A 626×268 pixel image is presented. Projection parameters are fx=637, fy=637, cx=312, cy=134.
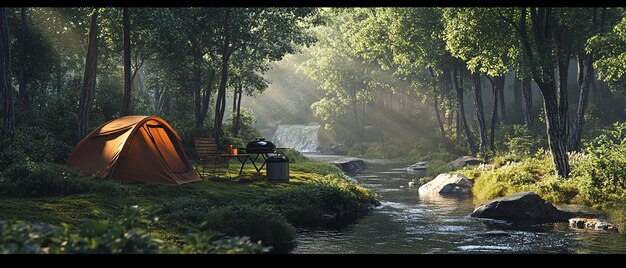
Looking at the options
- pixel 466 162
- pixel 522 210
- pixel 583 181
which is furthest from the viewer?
pixel 466 162

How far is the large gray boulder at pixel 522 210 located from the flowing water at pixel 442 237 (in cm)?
76

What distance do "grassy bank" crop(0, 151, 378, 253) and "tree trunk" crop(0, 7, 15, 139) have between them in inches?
204

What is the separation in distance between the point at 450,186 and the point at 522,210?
8.29 m

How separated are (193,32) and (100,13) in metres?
6.99

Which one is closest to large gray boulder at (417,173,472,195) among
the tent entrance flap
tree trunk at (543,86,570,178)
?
tree trunk at (543,86,570,178)

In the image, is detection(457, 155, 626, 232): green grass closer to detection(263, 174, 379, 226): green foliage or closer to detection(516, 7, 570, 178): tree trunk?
detection(516, 7, 570, 178): tree trunk

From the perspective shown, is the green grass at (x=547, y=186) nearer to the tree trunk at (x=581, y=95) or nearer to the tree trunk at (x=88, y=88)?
the tree trunk at (x=581, y=95)

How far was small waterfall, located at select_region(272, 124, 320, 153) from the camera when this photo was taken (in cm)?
7862

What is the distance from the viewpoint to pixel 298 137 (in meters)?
81.0

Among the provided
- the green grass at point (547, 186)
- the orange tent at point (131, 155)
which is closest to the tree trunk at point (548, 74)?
the green grass at point (547, 186)

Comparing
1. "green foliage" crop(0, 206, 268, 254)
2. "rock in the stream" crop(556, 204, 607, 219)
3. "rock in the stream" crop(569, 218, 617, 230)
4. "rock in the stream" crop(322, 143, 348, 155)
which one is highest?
"rock in the stream" crop(322, 143, 348, 155)

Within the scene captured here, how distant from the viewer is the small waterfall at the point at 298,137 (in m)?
78.6

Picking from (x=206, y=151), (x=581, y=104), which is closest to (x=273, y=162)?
(x=206, y=151)

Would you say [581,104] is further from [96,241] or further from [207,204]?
[96,241]
